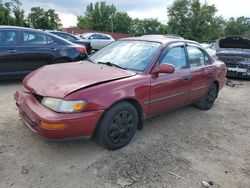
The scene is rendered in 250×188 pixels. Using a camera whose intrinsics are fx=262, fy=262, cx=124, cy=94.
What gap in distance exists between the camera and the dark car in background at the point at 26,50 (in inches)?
243

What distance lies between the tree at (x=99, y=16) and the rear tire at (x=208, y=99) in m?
55.9

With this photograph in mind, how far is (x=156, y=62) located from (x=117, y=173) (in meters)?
1.79

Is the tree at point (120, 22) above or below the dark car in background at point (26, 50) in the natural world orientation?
above

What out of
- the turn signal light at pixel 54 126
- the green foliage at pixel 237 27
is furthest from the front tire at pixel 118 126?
the green foliage at pixel 237 27

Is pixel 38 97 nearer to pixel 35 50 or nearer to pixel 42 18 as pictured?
pixel 35 50

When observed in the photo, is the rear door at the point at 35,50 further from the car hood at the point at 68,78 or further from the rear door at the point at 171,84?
the rear door at the point at 171,84

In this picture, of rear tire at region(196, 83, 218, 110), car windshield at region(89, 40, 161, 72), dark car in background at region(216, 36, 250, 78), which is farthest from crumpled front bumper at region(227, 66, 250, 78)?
car windshield at region(89, 40, 161, 72)

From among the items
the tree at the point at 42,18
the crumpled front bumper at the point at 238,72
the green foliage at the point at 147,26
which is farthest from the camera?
the green foliage at the point at 147,26

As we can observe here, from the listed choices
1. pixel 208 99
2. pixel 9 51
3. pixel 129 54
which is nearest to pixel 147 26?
pixel 9 51

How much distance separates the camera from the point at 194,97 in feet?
16.8

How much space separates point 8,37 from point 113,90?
13.5 feet

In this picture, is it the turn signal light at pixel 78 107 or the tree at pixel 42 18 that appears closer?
the turn signal light at pixel 78 107

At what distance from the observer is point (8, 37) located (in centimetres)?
624

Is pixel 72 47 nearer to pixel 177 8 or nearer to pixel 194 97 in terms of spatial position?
pixel 194 97
